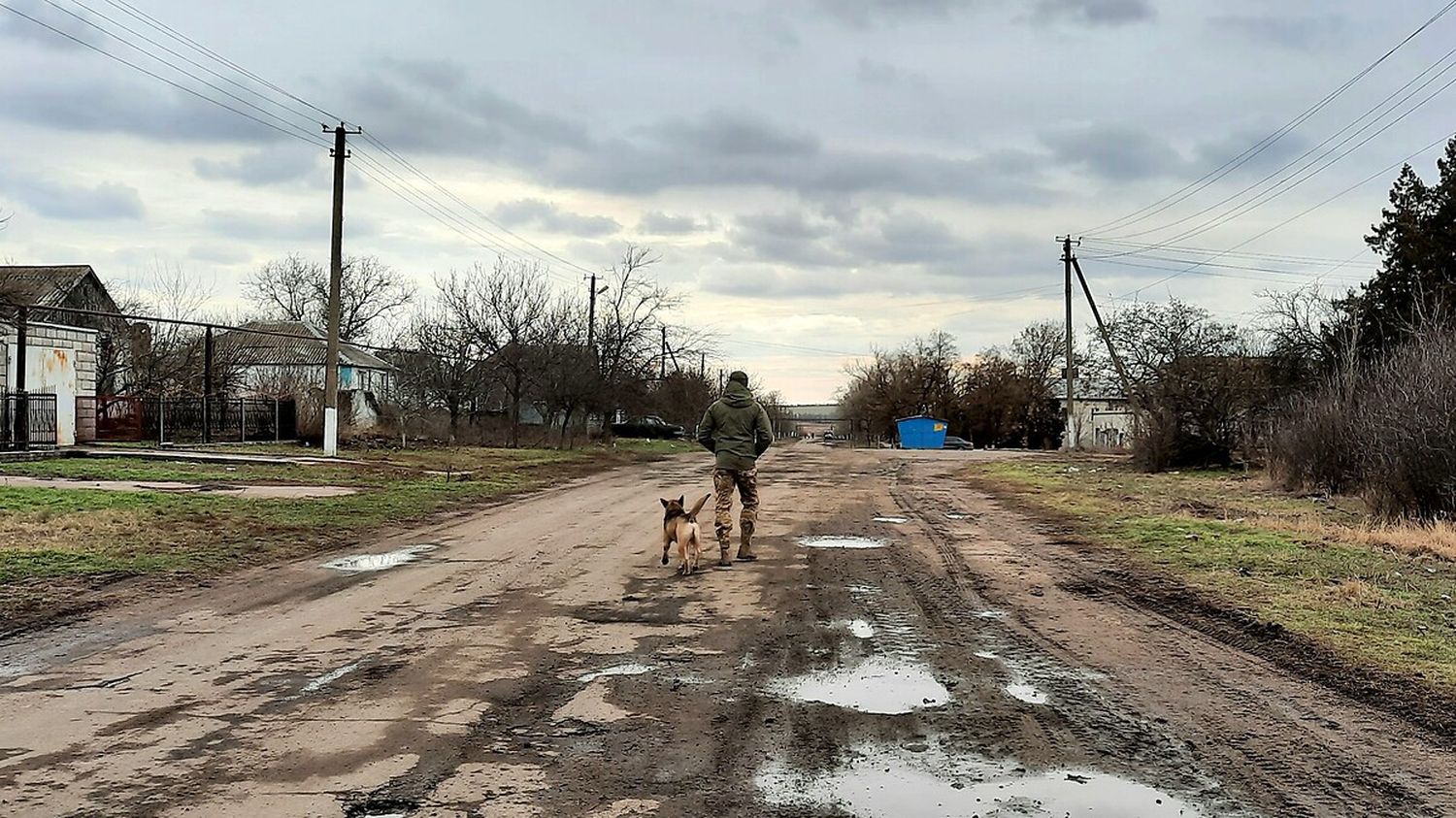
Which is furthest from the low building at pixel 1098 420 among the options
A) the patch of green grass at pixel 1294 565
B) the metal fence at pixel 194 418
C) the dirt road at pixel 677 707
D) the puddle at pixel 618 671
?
the puddle at pixel 618 671

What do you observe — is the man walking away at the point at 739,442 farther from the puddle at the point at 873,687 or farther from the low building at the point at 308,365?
the low building at the point at 308,365

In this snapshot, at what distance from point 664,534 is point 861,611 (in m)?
2.75

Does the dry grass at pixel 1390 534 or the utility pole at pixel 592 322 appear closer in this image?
the dry grass at pixel 1390 534

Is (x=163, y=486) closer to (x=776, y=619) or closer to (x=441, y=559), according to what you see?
(x=441, y=559)

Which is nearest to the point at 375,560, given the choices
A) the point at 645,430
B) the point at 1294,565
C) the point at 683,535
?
the point at 683,535

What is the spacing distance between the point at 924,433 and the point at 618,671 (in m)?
56.2

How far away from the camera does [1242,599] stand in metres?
8.91

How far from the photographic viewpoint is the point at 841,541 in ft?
42.2

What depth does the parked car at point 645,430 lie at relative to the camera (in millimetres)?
62906

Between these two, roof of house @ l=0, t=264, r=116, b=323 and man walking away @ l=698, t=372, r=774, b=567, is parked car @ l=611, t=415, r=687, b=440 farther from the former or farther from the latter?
man walking away @ l=698, t=372, r=774, b=567

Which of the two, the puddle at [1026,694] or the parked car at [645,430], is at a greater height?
the parked car at [645,430]

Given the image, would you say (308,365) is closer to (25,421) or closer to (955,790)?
(25,421)

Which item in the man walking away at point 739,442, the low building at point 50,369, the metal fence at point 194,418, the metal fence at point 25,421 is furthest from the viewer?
the metal fence at point 194,418

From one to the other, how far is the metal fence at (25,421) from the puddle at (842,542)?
22.5 metres
